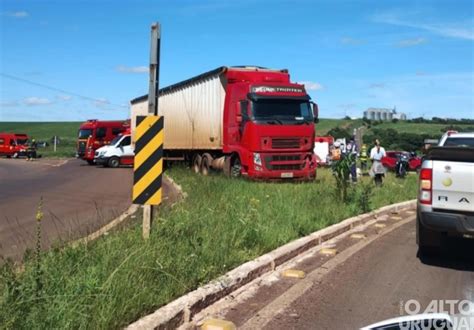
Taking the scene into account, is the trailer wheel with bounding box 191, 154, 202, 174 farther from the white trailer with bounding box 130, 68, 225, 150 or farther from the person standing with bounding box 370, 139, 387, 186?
the person standing with bounding box 370, 139, 387, 186

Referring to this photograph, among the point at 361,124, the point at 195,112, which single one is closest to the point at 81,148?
the point at 195,112

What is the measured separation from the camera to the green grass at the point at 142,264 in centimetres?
414

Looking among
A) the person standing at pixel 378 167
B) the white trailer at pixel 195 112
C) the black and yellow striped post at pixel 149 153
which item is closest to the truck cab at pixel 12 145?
the white trailer at pixel 195 112

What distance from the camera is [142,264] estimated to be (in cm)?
534

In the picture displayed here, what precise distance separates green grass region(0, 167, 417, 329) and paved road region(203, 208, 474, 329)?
0.65 meters

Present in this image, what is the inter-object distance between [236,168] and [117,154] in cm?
1558

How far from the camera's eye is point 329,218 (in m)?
10.2

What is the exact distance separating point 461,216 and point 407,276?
1.05 metres

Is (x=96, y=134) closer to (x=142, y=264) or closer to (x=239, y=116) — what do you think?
(x=239, y=116)

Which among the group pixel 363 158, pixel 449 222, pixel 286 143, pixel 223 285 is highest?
pixel 286 143

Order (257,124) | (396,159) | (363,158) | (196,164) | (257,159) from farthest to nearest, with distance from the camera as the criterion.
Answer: (396,159), (363,158), (196,164), (257,159), (257,124)

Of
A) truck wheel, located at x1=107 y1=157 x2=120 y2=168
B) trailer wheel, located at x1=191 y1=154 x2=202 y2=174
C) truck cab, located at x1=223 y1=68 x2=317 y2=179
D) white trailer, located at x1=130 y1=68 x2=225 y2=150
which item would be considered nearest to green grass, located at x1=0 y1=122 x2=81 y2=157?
truck wheel, located at x1=107 y1=157 x2=120 y2=168

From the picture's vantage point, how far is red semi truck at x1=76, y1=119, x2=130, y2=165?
36.2 metres

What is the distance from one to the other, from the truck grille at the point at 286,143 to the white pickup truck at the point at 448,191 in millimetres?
10248
